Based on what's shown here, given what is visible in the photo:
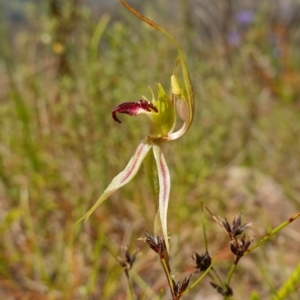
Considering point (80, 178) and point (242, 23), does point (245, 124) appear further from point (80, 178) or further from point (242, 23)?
point (242, 23)

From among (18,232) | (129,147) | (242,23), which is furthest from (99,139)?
(242,23)

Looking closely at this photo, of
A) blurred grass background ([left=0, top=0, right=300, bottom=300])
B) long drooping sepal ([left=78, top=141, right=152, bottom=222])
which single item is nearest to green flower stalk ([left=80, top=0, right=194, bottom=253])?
long drooping sepal ([left=78, top=141, right=152, bottom=222])

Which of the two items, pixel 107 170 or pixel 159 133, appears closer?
pixel 159 133

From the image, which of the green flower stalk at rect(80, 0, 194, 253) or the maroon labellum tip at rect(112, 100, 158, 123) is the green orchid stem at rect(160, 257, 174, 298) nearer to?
the green flower stalk at rect(80, 0, 194, 253)

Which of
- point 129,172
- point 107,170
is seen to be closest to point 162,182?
point 129,172

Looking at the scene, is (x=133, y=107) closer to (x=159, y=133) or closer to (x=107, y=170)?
(x=159, y=133)

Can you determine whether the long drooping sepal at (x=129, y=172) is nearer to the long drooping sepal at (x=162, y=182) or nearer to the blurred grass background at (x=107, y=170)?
the long drooping sepal at (x=162, y=182)
